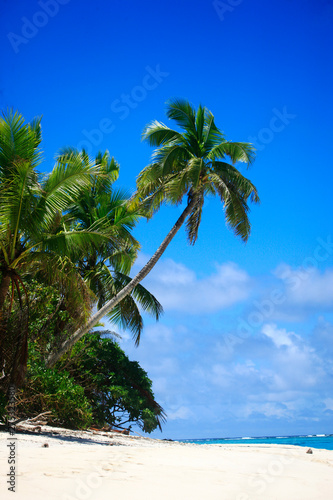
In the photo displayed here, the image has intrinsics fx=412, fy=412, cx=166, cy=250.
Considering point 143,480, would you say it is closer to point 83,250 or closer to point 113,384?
point 83,250

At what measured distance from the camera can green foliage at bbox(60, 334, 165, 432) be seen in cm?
1562

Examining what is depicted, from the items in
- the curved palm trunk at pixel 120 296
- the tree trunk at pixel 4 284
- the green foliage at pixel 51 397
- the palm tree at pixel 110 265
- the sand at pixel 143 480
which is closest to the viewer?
the sand at pixel 143 480

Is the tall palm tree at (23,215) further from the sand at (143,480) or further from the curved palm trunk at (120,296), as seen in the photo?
the sand at (143,480)

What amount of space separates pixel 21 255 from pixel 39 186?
5.18 feet

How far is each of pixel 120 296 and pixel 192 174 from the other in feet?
14.6

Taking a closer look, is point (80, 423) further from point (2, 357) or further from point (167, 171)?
point (167, 171)

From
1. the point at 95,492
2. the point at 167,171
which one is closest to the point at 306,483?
the point at 95,492

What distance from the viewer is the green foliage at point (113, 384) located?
15617 mm

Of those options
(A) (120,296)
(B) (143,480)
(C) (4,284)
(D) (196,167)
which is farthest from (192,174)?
(B) (143,480)

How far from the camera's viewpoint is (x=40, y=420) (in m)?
9.85

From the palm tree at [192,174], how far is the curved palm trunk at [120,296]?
3 centimetres

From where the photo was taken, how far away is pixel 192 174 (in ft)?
42.8

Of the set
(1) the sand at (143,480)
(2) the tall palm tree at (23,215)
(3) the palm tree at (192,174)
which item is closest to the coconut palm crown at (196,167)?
(3) the palm tree at (192,174)

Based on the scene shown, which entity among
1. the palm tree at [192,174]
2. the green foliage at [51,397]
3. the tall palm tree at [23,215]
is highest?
the palm tree at [192,174]
